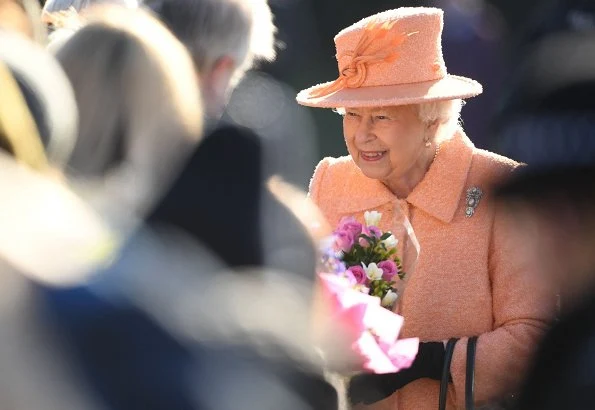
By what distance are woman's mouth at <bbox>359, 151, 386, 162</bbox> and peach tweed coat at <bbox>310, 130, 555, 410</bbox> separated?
0.09 meters

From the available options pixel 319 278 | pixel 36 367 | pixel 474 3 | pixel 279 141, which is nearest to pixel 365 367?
pixel 319 278

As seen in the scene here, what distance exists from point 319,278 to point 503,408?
64 cm

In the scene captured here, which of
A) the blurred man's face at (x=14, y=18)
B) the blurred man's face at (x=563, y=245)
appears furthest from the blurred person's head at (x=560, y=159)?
the blurred man's face at (x=14, y=18)

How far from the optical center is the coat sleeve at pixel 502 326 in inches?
108

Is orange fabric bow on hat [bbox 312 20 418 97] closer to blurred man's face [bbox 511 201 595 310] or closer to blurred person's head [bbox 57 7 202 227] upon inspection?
blurred person's head [bbox 57 7 202 227]

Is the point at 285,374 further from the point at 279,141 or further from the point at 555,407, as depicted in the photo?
the point at 555,407

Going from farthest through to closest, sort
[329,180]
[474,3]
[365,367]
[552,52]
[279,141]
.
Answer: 1. [474,3]
2. [329,180]
3. [365,367]
4. [279,141]
5. [552,52]

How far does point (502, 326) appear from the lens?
9.41ft

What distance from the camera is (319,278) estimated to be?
2.15m

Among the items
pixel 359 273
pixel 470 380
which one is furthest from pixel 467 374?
pixel 359 273

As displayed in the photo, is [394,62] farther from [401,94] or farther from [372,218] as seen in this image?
[372,218]

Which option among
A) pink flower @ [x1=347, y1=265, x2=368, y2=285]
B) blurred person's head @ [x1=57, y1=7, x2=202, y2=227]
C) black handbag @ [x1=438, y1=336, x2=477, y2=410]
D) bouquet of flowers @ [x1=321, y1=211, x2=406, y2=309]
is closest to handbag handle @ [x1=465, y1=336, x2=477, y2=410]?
black handbag @ [x1=438, y1=336, x2=477, y2=410]

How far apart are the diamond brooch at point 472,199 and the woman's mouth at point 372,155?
0.92ft

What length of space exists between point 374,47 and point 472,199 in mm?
524
